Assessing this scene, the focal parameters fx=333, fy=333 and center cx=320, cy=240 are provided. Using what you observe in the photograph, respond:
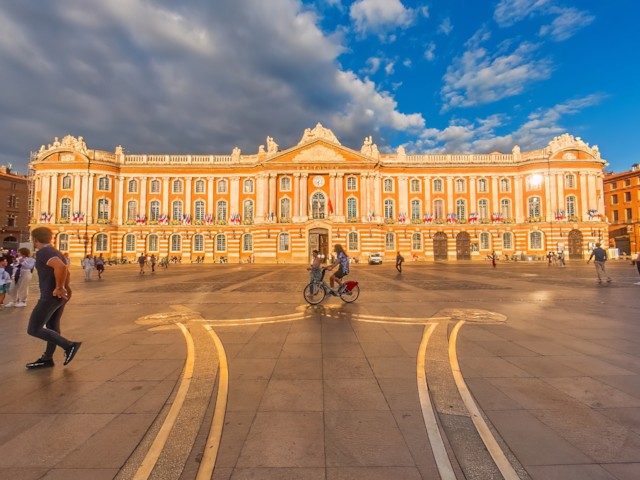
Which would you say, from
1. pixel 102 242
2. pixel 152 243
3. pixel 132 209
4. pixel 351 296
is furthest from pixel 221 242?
pixel 351 296

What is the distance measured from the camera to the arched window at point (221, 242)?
47.8 meters

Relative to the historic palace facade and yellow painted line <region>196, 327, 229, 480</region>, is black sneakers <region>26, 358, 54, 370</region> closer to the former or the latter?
yellow painted line <region>196, 327, 229, 480</region>

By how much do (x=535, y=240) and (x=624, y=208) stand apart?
26.0 metres

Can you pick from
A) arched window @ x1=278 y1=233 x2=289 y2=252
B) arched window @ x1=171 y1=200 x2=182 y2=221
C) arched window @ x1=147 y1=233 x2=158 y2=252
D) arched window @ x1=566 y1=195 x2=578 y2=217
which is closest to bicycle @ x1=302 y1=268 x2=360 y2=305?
arched window @ x1=278 y1=233 x2=289 y2=252

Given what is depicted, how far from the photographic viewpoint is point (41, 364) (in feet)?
15.9

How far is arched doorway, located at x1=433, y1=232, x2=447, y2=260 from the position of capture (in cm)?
4741

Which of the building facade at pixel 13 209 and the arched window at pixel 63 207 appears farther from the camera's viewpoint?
the building facade at pixel 13 209

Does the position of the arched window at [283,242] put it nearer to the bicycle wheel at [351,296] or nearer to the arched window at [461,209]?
the arched window at [461,209]

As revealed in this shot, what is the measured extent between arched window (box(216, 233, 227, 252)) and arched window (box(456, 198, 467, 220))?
111ft

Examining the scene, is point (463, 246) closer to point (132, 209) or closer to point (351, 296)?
point (351, 296)

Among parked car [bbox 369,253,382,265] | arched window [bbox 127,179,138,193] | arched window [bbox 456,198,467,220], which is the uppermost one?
arched window [bbox 127,179,138,193]

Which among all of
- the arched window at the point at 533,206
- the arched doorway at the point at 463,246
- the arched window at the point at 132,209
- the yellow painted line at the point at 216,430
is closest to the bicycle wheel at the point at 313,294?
the yellow painted line at the point at 216,430

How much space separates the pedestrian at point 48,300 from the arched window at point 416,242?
45.5m

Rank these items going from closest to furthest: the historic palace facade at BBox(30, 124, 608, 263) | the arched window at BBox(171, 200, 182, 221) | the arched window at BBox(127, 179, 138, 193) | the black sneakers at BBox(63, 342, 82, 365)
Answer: the black sneakers at BBox(63, 342, 82, 365) → the historic palace facade at BBox(30, 124, 608, 263) → the arched window at BBox(127, 179, 138, 193) → the arched window at BBox(171, 200, 182, 221)
